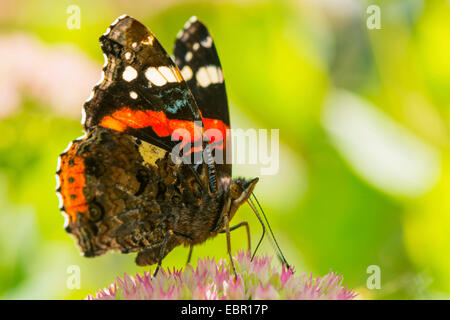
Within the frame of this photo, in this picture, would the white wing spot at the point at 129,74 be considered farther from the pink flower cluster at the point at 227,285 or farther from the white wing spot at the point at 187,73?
the pink flower cluster at the point at 227,285

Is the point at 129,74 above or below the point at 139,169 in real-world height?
above

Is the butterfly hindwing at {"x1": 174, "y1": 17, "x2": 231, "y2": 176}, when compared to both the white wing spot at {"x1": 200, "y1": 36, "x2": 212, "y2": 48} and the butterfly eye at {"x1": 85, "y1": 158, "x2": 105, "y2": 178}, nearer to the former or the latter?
the white wing spot at {"x1": 200, "y1": 36, "x2": 212, "y2": 48}

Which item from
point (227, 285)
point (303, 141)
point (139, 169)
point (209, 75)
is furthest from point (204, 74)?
point (303, 141)

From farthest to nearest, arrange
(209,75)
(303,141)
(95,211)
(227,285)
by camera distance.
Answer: (303,141) → (209,75) → (95,211) → (227,285)

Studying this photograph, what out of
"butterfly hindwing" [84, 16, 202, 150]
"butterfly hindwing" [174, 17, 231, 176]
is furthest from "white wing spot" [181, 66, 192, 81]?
"butterfly hindwing" [84, 16, 202, 150]

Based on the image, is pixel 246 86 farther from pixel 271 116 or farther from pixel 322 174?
pixel 322 174

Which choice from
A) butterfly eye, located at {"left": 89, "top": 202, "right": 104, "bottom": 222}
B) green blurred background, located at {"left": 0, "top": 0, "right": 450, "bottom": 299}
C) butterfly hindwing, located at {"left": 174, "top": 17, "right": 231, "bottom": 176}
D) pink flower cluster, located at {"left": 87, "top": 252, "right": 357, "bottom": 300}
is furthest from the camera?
green blurred background, located at {"left": 0, "top": 0, "right": 450, "bottom": 299}

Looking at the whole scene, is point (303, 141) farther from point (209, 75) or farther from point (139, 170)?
point (139, 170)

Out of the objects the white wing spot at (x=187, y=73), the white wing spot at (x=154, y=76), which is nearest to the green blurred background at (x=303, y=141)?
the white wing spot at (x=187, y=73)
